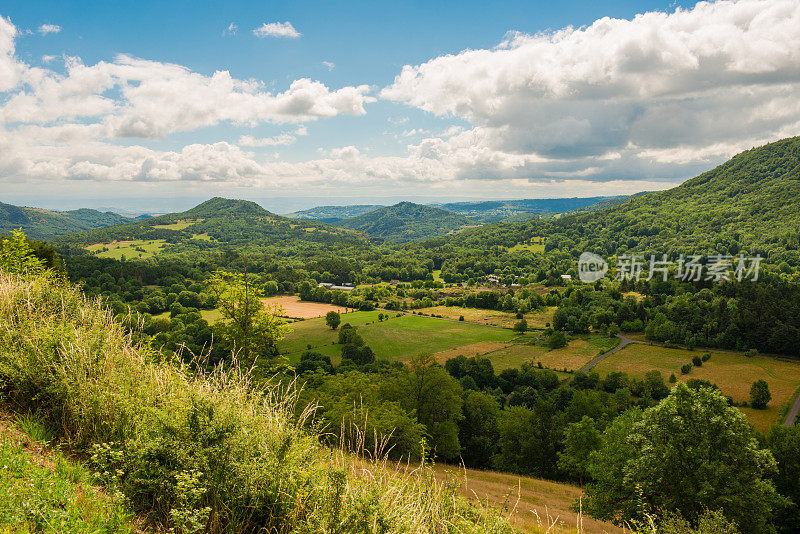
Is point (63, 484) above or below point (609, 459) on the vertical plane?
above

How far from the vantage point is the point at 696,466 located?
61.3 ft

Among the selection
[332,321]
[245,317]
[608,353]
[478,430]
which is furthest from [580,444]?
[332,321]

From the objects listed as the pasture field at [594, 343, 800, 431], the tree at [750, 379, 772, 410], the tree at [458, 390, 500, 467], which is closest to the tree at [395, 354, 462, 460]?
the tree at [458, 390, 500, 467]

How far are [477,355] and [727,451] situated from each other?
57.3m

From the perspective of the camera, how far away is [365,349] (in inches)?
2844

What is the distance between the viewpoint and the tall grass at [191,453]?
5.54 m

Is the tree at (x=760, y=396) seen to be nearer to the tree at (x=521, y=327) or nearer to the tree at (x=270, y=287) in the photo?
the tree at (x=521, y=327)

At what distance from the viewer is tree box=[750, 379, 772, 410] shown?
178 feet

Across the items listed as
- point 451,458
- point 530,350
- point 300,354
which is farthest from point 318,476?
point 530,350

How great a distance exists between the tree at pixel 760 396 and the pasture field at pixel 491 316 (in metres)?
48.9

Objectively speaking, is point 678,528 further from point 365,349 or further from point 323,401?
point 365,349

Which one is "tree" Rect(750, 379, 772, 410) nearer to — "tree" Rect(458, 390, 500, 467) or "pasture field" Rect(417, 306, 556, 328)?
"tree" Rect(458, 390, 500, 467)

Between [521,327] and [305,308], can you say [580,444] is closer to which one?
[521,327]

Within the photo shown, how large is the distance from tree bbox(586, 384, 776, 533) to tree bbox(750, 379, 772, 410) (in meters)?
47.8
